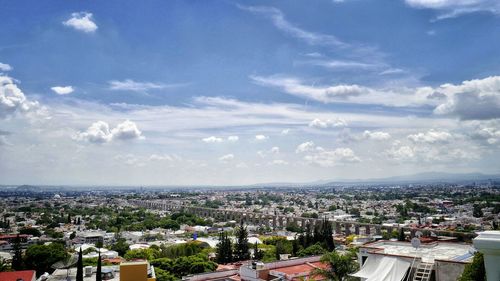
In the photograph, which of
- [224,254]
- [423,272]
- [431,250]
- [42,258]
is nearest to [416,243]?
[431,250]

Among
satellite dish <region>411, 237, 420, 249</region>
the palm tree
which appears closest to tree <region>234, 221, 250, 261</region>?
the palm tree

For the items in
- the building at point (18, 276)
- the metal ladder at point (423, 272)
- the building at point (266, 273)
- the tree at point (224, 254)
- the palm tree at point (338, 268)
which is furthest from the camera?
the tree at point (224, 254)

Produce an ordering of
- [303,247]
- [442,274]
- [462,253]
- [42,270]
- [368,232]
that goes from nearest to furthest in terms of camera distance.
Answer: [442,274] < [462,253] < [42,270] < [303,247] < [368,232]

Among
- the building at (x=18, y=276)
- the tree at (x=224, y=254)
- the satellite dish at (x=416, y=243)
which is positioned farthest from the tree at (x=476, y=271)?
the tree at (x=224, y=254)

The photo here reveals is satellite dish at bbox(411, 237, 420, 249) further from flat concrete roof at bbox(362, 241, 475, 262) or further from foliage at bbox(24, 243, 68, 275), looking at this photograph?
foliage at bbox(24, 243, 68, 275)

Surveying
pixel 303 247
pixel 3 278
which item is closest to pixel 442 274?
pixel 3 278

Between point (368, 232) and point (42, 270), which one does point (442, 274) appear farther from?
point (368, 232)

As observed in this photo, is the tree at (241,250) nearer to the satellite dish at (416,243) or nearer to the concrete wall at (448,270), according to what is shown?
the satellite dish at (416,243)
